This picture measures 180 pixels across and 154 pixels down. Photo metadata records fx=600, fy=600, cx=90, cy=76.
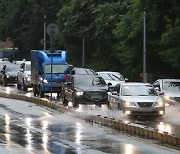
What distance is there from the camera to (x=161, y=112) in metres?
22.6

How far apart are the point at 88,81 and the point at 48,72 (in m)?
6.47

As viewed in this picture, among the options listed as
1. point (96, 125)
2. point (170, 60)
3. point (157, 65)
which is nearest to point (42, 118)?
point (96, 125)

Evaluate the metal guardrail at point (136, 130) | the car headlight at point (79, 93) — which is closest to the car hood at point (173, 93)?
the car headlight at point (79, 93)

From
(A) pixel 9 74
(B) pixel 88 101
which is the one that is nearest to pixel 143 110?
(B) pixel 88 101

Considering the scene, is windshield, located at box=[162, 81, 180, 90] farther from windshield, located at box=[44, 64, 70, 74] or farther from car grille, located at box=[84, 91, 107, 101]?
windshield, located at box=[44, 64, 70, 74]

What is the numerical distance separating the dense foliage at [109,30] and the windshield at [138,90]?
655cm

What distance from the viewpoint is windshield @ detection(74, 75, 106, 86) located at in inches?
1118

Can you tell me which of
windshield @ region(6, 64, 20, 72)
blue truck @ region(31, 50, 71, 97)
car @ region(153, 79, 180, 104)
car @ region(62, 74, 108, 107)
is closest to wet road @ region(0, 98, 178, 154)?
car @ region(62, 74, 108, 107)

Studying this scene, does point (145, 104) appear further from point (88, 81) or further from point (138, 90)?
point (88, 81)

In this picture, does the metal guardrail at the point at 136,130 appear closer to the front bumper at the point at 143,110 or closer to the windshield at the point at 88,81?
the front bumper at the point at 143,110

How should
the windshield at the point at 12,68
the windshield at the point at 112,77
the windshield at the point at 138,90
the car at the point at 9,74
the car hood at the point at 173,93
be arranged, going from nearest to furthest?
the windshield at the point at 138,90, the car hood at the point at 173,93, the windshield at the point at 112,77, the car at the point at 9,74, the windshield at the point at 12,68

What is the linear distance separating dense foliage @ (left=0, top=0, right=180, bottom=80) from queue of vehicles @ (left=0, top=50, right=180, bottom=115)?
4.00 metres

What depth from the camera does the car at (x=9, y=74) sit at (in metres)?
47.9

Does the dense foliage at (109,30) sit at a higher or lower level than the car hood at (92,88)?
higher
